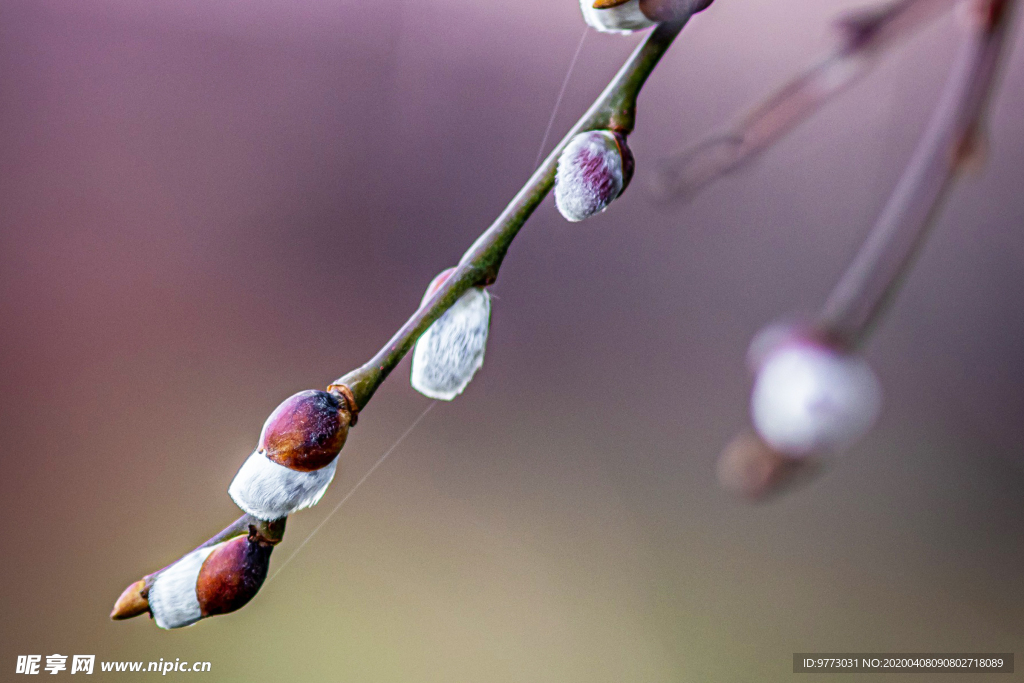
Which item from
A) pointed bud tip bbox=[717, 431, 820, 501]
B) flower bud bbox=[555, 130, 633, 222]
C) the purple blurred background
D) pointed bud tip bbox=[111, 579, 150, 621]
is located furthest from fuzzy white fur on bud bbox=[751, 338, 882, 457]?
the purple blurred background

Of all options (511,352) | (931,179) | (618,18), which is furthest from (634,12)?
(511,352)

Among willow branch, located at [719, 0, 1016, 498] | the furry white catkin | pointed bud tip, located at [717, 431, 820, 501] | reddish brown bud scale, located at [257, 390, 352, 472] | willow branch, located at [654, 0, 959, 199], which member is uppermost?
willow branch, located at [654, 0, 959, 199]

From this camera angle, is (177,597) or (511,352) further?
(511,352)

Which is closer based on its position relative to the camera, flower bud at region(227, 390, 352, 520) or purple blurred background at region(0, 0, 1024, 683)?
flower bud at region(227, 390, 352, 520)

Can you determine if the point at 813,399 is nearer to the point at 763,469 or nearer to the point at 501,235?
the point at 763,469

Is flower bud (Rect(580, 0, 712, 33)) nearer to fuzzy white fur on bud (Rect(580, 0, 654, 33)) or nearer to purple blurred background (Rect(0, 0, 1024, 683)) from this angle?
fuzzy white fur on bud (Rect(580, 0, 654, 33))

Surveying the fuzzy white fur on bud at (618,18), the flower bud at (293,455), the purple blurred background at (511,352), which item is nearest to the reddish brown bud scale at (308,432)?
the flower bud at (293,455)

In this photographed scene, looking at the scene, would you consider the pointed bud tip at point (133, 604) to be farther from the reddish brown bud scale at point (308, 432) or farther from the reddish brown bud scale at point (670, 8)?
the reddish brown bud scale at point (670, 8)
